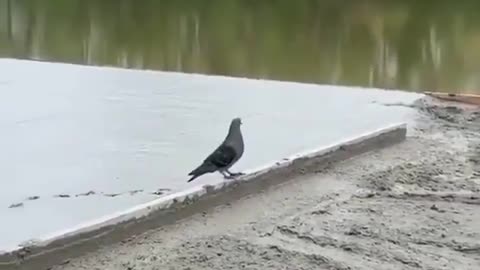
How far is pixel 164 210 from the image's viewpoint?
2438 millimetres

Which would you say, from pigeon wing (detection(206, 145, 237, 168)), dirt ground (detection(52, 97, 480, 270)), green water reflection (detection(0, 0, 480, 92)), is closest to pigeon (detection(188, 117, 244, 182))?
pigeon wing (detection(206, 145, 237, 168))

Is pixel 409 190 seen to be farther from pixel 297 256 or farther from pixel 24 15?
pixel 24 15

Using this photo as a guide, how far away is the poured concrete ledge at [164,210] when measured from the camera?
2.10 metres

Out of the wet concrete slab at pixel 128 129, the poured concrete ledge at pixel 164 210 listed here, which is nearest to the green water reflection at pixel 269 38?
the wet concrete slab at pixel 128 129

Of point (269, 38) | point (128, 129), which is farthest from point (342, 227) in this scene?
point (269, 38)

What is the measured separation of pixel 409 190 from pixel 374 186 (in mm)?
116

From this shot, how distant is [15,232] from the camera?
7.73 ft

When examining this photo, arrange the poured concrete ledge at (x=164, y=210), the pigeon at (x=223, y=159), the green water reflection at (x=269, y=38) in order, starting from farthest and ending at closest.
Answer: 1. the green water reflection at (x=269, y=38)
2. the pigeon at (x=223, y=159)
3. the poured concrete ledge at (x=164, y=210)

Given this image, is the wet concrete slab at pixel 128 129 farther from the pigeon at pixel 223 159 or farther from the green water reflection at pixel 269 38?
the green water reflection at pixel 269 38

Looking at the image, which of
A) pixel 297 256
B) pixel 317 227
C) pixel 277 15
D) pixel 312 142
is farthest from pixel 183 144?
pixel 277 15

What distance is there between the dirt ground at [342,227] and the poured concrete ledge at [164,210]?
26 millimetres

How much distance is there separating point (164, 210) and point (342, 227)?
17.9 inches

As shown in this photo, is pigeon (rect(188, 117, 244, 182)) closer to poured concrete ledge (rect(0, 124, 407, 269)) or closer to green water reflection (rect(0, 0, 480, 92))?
poured concrete ledge (rect(0, 124, 407, 269))

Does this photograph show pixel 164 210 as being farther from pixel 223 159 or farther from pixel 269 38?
pixel 269 38
